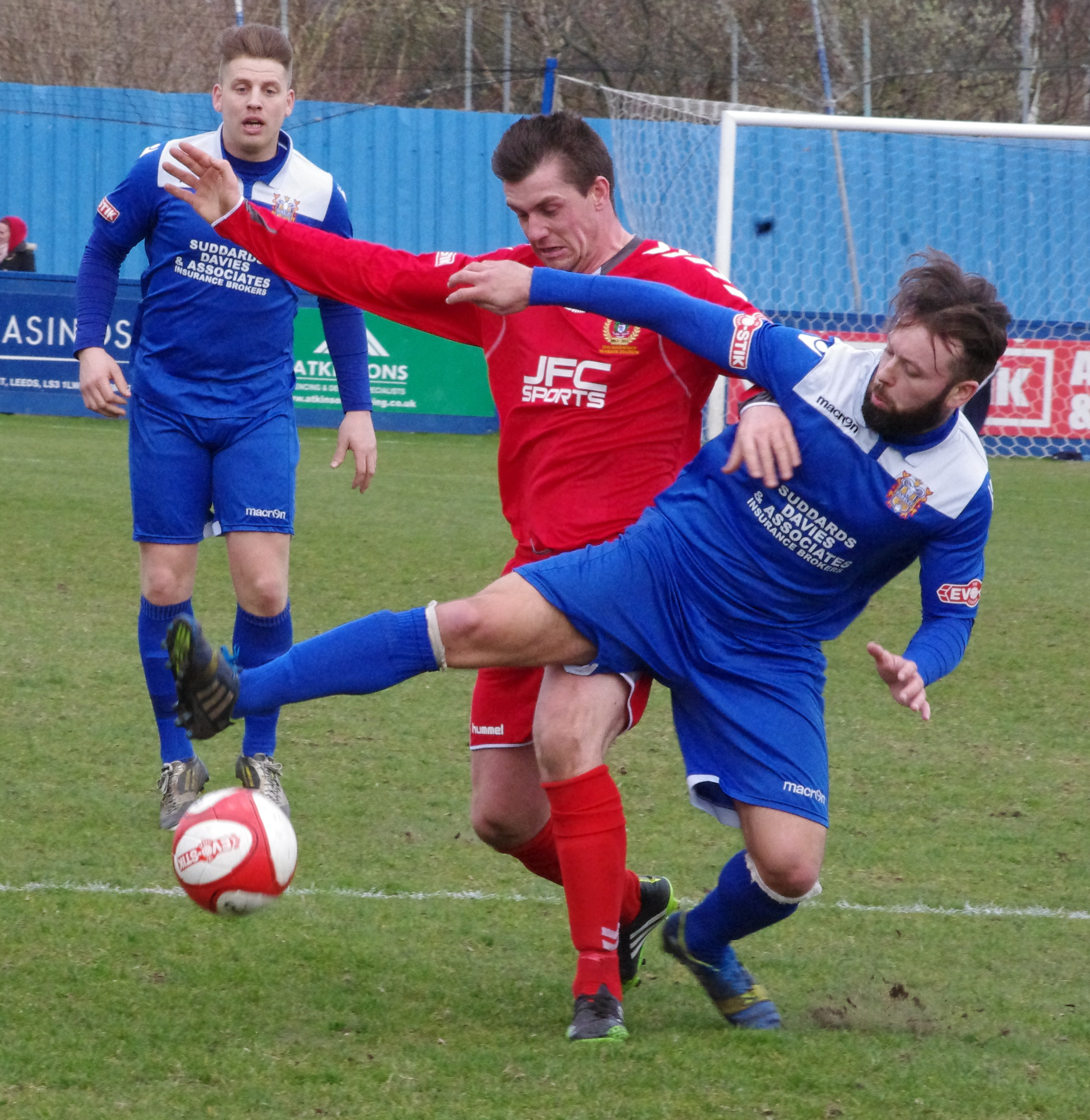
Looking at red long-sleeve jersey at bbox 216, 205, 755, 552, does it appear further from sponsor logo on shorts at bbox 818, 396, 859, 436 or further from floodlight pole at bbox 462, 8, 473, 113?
floodlight pole at bbox 462, 8, 473, 113

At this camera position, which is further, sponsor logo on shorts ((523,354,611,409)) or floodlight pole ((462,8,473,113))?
floodlight pole ((462,8,473,113))

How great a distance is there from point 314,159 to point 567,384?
15954 mm

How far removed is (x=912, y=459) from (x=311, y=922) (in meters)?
1.85

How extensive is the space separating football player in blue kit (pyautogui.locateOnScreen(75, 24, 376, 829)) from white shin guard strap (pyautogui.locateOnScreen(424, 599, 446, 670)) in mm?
1667

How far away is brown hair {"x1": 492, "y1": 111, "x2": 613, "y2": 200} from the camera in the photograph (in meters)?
3.69

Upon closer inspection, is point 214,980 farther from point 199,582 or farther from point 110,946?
point 199,582

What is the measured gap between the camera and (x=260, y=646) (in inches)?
203

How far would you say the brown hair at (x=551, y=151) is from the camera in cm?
369

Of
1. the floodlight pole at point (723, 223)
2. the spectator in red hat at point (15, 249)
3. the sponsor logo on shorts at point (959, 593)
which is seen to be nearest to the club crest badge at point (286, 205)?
the sponsor logo on shorts at point (959, 593)

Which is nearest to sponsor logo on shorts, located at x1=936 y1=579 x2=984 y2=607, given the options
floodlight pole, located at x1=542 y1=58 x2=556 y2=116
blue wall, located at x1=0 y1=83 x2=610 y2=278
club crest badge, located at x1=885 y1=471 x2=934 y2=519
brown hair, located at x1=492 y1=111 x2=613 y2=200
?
club crest badge, located at x1=885 y1=471 x2=934 y2=519

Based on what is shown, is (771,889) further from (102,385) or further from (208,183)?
(102,385)

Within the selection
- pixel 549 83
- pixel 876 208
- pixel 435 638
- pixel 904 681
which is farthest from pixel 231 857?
pixel 876 208

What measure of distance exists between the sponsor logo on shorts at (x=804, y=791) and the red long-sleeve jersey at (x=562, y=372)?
0.69m

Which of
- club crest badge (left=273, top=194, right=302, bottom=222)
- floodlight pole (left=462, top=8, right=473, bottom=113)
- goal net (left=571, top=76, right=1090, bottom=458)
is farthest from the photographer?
floodlight pole (left=462, top=8, right=473, bottom=113)
